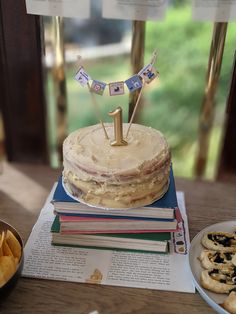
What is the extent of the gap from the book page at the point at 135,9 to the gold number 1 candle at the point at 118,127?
0.96 ft

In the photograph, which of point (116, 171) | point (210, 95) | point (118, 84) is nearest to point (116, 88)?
point (118, 84)

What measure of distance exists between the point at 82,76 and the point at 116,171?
199 mm

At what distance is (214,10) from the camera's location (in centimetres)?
87

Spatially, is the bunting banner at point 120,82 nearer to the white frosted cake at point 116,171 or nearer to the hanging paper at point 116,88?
the hanging paper at point 116,88

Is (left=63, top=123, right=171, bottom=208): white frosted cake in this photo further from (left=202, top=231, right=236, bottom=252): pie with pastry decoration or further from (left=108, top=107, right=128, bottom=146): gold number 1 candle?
(left=202, top=231, right=236, bottom=252): pie with pastry decoration

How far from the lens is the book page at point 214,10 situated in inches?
33.9

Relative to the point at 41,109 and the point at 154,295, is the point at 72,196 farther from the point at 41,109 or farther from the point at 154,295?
the point at 41,109

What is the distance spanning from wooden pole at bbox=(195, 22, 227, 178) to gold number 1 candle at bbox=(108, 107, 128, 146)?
35 cm

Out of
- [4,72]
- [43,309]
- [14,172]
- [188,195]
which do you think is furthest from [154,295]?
[4,72]

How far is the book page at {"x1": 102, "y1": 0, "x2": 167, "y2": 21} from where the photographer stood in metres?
0.88

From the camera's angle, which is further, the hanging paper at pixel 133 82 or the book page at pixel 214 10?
the book page at pixel 214 10

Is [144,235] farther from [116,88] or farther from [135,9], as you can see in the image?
[135,9]

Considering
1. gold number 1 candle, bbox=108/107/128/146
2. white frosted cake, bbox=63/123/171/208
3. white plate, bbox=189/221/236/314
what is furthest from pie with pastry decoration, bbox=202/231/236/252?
gold number 1 candle, bbox=108/107/128/146

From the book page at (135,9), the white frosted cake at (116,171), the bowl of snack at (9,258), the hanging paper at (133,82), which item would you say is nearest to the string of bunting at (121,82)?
the hanging paper at (133,82)
